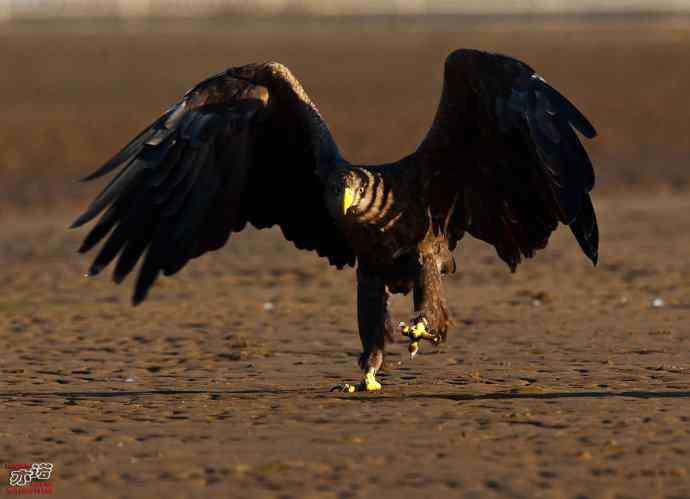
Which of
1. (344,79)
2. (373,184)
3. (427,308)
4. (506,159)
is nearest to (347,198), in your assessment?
Answer: (373,184)

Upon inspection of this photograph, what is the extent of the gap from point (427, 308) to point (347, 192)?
2.53ft

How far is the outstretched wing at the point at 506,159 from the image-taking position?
7.51 metres

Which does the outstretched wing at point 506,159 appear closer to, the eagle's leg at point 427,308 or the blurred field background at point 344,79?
the eagle's leg at point 427,308

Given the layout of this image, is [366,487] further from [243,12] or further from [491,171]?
[243,12]

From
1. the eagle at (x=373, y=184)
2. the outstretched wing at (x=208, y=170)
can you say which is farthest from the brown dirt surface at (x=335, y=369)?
the outstretched wing at (x=208, y=170)

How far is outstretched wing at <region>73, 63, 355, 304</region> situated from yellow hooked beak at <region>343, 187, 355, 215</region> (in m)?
0.40

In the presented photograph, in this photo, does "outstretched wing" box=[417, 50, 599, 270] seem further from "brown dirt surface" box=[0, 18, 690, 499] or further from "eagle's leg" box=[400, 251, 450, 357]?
"brown dirt surface" box=[0, 18, 690, 499]

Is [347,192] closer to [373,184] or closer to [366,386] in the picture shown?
[373,184]

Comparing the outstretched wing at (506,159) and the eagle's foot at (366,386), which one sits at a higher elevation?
the outstretched wing at (506,159)

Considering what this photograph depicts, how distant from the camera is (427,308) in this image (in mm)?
8047

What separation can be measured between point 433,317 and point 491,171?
82cm

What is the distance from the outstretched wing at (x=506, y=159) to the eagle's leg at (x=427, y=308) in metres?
0.30

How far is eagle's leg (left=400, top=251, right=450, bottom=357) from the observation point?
8.02 meters

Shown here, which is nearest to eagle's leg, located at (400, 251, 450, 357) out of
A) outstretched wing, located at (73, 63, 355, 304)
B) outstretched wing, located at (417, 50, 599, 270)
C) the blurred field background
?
outstretched wing, located at (417, 50, 599, 270)
